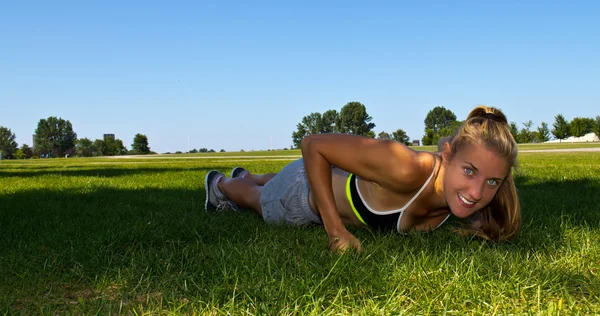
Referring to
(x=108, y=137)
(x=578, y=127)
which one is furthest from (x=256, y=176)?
(x=108, y=137)

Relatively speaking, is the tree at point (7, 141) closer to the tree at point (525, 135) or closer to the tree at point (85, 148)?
the tree at point (85, 148)

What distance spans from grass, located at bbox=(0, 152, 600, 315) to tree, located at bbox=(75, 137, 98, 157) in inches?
5278

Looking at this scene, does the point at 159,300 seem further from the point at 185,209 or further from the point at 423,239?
the point at 185,209

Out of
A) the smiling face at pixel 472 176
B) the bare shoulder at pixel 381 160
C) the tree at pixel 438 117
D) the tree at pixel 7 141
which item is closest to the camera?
the smiling face at pixel 472 176

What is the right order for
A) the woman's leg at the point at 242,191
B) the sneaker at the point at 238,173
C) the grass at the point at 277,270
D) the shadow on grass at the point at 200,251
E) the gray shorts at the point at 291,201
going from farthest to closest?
the sneaker at the point at 238,173 < the woman's leg at the point at 242,191 < the gray shorts at the point at 291,201 < the shadow on grass at the point at 200,251 < the grass at the point at 277,270

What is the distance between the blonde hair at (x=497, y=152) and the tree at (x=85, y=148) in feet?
443

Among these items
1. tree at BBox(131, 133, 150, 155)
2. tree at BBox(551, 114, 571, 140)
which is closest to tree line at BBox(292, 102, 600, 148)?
tree at BBox(551, 114, 571, 140)

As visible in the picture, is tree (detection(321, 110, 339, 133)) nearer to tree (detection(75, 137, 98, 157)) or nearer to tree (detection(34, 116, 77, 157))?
tree (detection(75, 137, 98, 157))

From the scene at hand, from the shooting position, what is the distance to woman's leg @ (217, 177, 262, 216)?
4.64m

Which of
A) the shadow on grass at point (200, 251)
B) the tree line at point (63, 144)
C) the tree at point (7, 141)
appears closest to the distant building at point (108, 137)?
the tree line at point (63, 144)

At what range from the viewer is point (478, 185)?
8.96ft

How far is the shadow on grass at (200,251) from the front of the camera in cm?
236

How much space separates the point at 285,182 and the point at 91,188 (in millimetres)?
4809

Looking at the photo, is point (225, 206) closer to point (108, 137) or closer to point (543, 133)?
point (543, 133)
